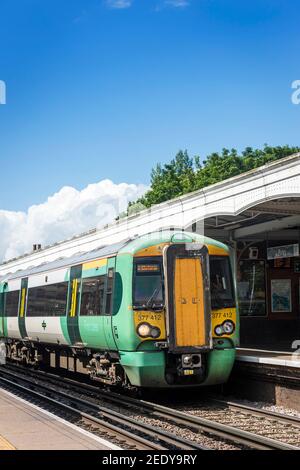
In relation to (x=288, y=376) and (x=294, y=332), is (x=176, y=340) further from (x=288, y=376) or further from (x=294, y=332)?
(x=294, y=332)

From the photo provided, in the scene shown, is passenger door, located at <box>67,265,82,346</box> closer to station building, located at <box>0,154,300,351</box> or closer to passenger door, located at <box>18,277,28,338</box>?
station building, located at <box>0,154,300,351</box>

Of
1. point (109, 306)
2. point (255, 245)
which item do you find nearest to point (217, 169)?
point (255, 245)

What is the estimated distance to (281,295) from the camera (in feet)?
70.0

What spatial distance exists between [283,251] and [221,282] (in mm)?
7983

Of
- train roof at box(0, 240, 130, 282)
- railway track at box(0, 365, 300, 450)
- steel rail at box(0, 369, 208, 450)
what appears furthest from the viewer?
train roof at box(0, 240, 130, 282)

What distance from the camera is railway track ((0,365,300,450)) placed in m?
8.85

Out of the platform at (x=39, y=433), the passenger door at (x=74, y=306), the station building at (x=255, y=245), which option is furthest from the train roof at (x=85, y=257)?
the station building at (x=255, y=245)

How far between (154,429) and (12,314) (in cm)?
1142

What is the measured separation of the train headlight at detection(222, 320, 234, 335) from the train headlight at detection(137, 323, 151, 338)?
142 cm

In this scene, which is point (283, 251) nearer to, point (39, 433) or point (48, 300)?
point (48, 300)

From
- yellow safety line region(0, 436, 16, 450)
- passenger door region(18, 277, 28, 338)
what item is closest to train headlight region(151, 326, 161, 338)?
yellow safety line region(0, 436, 16, 450)

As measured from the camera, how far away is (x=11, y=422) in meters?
10.2

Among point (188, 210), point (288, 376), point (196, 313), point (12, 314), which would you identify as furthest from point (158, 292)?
point (12, 314)

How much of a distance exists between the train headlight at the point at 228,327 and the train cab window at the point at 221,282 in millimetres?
290
